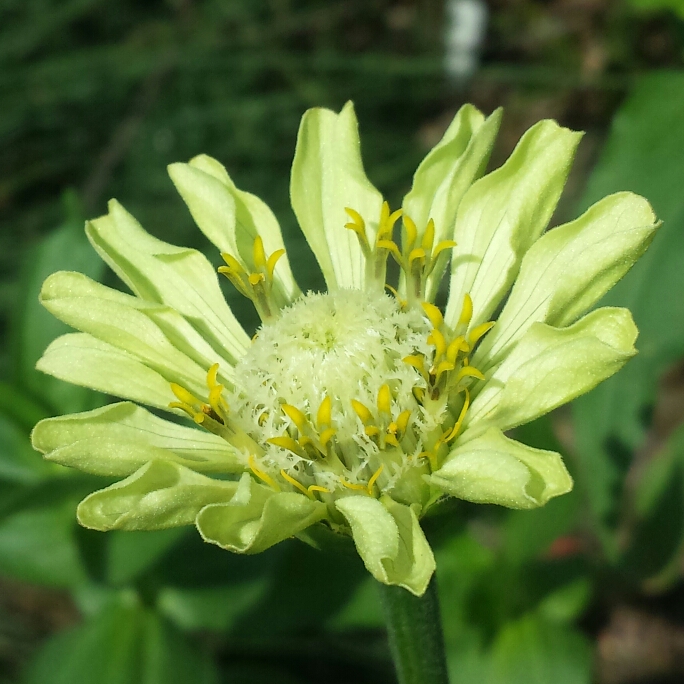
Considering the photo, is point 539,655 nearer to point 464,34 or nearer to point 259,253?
point 259,253

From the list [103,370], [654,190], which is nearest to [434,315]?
[103,370]

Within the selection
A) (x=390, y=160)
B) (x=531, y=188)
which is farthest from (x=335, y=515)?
(x=390, y=160)

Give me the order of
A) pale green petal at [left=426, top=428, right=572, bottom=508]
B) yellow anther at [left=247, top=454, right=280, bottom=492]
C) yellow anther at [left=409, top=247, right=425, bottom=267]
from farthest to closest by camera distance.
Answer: yellow anther at [left=409, top=247, right=425, bottom=267] < yellow anther at [left=247, top=454, right=280, bottom=492] < pale green petal at [left=426, top=428, right=572, bottom=508]

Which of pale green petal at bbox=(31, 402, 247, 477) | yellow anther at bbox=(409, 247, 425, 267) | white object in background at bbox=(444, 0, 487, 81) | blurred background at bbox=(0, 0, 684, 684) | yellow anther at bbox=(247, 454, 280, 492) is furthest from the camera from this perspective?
white object in background at bbox=(444, 0, 487, 81)

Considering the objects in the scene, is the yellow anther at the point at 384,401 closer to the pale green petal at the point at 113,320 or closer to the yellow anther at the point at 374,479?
the yellow anther at the point at 374,479

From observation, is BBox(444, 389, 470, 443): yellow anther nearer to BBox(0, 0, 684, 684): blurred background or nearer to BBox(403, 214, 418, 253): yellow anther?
BBox(0, 0, 684, 684): blurred background

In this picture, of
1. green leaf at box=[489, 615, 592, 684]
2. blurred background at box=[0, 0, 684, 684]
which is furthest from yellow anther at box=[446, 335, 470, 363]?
green leaf at box=[489, 615, 592, 684]

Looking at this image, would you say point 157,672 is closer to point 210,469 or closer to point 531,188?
point 210,469
